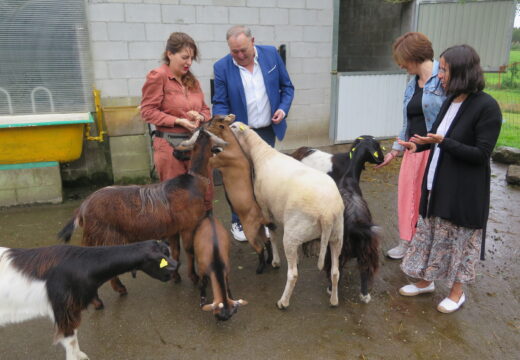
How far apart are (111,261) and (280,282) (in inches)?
66.1

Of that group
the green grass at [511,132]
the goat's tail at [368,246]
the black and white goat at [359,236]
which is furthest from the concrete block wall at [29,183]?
the green grass at [511,132]

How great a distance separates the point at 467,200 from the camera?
2873mm

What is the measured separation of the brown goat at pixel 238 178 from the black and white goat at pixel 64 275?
1.16 m

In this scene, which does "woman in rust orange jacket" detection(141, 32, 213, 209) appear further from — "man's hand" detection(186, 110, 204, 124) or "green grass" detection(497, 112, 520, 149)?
"green grass" detection(497, 112, 520, 149)

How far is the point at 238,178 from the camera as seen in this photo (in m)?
3.61

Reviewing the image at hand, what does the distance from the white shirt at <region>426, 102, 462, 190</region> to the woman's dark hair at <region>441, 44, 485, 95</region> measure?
17 cm

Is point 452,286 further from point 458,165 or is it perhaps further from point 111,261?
point 111,261

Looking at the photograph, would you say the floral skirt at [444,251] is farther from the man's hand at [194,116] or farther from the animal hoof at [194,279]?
the man's hand at [194,116]

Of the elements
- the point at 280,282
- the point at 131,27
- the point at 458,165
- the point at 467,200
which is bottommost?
the point at 280,282

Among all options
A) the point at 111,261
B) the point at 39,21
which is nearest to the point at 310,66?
the point at 39,21

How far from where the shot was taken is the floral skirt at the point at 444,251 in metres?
3.02

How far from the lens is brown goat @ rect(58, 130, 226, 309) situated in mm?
3049

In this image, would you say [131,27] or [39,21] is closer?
[39,21]

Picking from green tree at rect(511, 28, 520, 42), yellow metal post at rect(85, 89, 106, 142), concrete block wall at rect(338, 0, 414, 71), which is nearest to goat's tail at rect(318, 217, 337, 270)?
yellow metal post at rect(85, 89, 106, 142)
